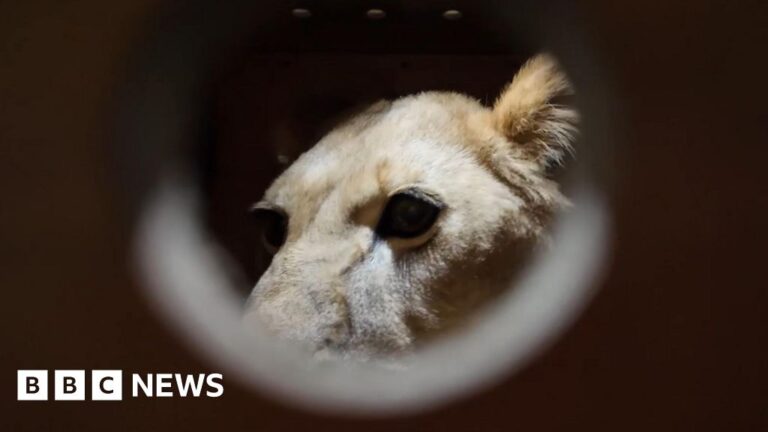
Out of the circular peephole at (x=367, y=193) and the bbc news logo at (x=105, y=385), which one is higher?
the circular peephole at (x=367, y=193)

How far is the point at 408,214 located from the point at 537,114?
0.45 ft

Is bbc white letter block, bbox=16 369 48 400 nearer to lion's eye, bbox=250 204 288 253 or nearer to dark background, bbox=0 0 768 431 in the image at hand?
dark background, bbox=0 0 768 431

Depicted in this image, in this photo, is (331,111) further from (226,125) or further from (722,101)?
(722,101)

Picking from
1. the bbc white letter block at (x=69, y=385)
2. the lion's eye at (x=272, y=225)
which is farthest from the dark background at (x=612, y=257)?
the lion's eye at (x=272, y=225)

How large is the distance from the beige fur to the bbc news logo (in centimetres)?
7

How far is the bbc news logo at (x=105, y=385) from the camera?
83 centimetres

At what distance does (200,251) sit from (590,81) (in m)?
0.35

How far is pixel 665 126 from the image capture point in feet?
2.82

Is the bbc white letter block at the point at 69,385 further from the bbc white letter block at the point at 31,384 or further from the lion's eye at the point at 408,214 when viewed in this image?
the lion's eye at the point at 408,214

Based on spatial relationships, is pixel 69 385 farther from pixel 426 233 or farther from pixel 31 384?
pixel 426 233

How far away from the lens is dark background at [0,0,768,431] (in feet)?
2.72

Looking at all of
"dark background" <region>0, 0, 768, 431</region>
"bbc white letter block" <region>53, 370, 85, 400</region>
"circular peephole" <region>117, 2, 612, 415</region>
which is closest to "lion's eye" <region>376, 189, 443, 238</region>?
"circular peephole" <region>117, 2, 612, 415</region>

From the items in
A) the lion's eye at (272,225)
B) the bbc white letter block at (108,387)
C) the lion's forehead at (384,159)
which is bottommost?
the bbc white letter block at (108,387)

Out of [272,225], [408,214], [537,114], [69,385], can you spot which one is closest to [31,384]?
[69,385]
